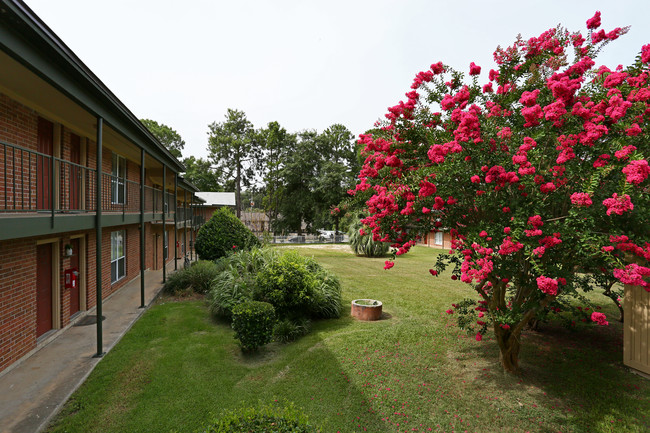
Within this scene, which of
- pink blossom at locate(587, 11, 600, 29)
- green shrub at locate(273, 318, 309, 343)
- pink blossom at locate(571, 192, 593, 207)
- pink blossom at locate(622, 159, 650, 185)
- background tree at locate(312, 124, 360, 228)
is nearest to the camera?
pink blossom at locate(622, 159, 650, 185)

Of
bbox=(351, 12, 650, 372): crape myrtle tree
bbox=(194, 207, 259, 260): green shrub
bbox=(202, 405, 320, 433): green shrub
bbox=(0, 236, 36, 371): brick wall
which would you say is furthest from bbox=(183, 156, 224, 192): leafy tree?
bbox=(202, 405, 320, 433): green shrub

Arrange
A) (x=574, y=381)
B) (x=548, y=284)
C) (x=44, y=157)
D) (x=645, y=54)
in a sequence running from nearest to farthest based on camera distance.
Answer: (x=548, y=284)
(x=645, y=54)
(x=574, y=381)
(x=44, y=157)

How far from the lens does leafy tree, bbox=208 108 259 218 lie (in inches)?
1860

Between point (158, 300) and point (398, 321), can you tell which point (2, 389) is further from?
point (398, 321)

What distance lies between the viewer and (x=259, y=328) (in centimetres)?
677

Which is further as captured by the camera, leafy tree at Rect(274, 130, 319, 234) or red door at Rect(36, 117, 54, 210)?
leafy tree at Rect(274, 130, 319, 234)

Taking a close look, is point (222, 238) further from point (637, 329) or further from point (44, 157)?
point (637, 329)

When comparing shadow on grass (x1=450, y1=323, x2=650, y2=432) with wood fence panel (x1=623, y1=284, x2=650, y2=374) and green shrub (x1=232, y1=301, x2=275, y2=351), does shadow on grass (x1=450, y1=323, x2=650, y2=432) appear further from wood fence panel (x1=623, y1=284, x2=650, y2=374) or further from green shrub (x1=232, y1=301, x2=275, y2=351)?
green shrub (x1=232, y1=301, x2=275, y2=351)

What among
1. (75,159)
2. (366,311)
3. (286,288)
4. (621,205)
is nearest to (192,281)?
(286,288)

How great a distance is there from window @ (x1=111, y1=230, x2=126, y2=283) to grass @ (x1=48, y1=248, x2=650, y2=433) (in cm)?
433

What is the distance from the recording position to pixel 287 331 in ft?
25.6

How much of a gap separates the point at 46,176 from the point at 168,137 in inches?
1727

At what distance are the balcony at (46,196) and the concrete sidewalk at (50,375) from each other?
242 cm

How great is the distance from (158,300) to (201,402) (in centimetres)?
700
